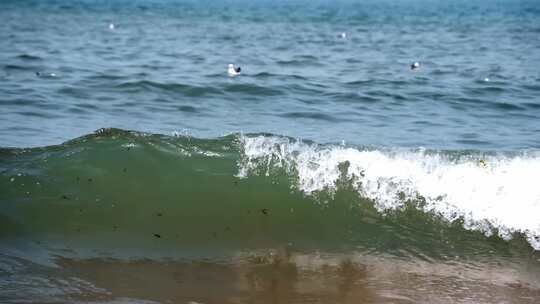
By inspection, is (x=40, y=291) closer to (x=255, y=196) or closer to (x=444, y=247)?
(x=255, y=196)

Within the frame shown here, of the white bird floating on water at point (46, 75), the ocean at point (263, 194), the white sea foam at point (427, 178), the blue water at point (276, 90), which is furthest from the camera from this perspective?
the white bird floating on water at point (46, 75)

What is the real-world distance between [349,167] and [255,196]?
978mm

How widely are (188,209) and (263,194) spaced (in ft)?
2.37

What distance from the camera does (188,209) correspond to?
6633 mm

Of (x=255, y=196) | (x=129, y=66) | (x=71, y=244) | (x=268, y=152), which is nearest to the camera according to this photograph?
(x=71, y=244)

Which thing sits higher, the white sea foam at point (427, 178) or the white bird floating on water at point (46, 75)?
the white bird floating on water at point (46, 75)

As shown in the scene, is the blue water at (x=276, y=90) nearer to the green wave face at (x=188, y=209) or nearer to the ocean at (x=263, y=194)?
the ocean at (x=263, y=194)

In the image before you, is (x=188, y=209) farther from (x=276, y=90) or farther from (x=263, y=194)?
(x=276, y=90)

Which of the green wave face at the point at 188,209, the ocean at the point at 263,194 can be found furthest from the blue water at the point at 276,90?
the green wave face at the point at 188,209

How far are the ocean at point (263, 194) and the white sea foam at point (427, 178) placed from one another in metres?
0.02

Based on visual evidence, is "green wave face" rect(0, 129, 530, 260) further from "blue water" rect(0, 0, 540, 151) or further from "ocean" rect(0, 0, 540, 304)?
"blue water" rect(0, 0, 540, 151)

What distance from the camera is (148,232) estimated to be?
6156 mm

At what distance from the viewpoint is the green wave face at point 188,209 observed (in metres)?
5.99

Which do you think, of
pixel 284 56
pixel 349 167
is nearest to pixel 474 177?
pixel 349 167
